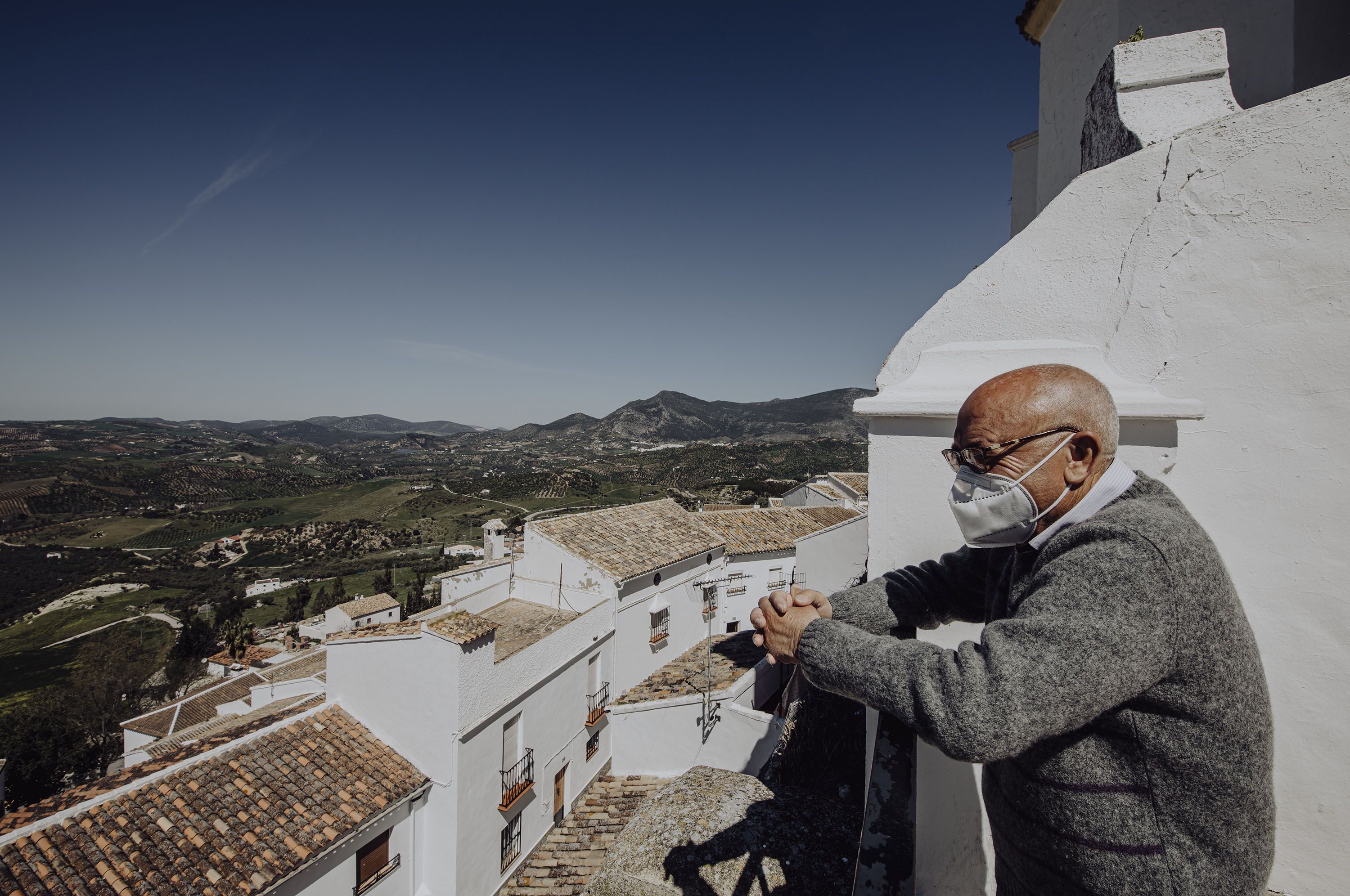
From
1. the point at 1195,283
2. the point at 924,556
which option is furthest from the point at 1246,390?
the point at 924,556

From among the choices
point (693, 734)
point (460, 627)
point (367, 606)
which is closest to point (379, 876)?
point (460, 627)

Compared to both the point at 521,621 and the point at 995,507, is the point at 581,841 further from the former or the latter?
the point at 995,507

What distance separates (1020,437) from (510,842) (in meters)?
12.0

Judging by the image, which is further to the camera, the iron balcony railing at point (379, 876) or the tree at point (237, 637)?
the tree at point (237, 637)

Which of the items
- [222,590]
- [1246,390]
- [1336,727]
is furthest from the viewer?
[222,590]

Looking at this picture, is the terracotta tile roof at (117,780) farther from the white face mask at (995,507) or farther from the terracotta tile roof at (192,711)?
the terracotta tile roof at (192,711)

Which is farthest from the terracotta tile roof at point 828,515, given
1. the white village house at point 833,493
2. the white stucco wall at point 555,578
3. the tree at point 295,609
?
the tree at point 295,609

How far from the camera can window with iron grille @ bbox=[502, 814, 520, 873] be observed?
10.2m

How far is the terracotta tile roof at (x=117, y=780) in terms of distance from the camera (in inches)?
271

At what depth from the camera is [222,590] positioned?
6475cm

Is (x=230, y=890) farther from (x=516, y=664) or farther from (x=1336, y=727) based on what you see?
(x=1336, y=727)

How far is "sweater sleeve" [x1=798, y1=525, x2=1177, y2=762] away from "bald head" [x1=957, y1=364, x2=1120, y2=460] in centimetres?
30

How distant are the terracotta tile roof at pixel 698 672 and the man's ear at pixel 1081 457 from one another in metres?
10.3

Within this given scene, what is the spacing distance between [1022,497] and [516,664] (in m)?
10.2
